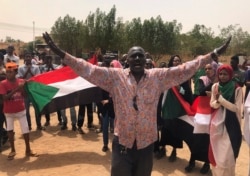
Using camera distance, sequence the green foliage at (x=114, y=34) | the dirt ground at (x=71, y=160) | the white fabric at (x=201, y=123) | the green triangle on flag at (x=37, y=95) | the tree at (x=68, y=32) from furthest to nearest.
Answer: the tree at (x=68, y=32)
the green foliage at (x=114, y=34)
the green triangle on flag at (x=37, y=95)
the dirt ground at (x=71, y=160)
the white fabric at (x=201, y=123)

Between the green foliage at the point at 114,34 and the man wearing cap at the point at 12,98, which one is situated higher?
the green foliage at the point at 114,34

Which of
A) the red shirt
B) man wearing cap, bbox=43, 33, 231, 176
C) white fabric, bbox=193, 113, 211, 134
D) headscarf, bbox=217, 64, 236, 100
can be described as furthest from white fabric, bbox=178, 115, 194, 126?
the red shirt

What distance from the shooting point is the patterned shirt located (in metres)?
3.37

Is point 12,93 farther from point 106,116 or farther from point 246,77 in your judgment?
point 246,77

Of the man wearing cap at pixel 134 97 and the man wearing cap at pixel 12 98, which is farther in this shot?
the man wearing cap at pixel 12 98

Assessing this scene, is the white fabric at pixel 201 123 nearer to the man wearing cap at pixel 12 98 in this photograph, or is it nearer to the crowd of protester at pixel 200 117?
the crowd of protester at pixel 200 117

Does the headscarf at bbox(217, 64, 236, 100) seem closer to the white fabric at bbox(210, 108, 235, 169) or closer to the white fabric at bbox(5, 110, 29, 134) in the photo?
the white fabric at bbox(210, 108, 235, 169)

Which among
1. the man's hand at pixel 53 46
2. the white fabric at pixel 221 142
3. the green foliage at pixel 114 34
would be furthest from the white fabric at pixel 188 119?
the green foliage at pixel 114 34

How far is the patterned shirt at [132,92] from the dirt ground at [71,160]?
9.07 ft

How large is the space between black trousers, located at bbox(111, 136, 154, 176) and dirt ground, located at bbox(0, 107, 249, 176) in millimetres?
2495

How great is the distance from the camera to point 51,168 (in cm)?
621

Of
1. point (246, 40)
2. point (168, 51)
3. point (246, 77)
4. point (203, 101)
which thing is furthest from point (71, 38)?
point (203, 101)

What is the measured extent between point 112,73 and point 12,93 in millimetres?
3665

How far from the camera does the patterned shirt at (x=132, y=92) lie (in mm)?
3371
